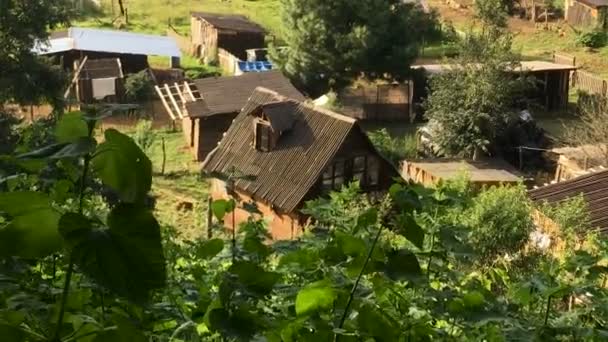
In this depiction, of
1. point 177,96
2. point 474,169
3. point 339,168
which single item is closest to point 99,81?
point 177,96

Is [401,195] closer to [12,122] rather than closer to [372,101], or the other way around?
[12,122]

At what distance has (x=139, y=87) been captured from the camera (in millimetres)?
20562

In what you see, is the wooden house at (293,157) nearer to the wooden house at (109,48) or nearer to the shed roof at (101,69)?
the shed roof at (101,69)

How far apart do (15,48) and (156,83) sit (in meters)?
6.90

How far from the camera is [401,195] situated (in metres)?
1.40

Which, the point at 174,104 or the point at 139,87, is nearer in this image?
the point at 174,104

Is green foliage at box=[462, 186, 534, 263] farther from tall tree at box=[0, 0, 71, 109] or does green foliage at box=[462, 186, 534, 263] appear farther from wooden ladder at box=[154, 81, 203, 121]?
wooden ladder at box=[154, 81, 203, 121]

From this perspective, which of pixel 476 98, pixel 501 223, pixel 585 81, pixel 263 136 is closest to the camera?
pixel 501 223

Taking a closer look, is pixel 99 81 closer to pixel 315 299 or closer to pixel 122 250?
pixel 315 299

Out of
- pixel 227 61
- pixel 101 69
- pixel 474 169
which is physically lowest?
pixel 474 169

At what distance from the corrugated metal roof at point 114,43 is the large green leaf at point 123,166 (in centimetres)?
2102

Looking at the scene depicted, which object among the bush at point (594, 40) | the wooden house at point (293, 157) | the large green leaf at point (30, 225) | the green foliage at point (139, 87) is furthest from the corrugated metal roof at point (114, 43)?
the large green leaf at point (30, 225)

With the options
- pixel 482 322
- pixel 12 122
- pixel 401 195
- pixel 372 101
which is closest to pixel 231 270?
pixel 401 195

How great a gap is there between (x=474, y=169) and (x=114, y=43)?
10758 mm
